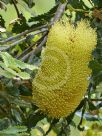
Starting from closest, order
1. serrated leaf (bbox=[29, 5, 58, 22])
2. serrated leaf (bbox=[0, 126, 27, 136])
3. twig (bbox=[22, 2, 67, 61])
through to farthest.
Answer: serrated leaf (bbox=[0, 126, 27, 136]), twig (bbox=[22, 2, 67, 61]), serrated leaf (bbox=[29, 5, 58, 22])

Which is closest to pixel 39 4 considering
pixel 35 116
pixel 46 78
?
pixel 35 116

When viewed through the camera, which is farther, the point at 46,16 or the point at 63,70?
the point at 46,16

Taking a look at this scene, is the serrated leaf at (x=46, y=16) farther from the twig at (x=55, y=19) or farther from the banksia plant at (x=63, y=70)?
the banksia plant at (x=63, y=70)

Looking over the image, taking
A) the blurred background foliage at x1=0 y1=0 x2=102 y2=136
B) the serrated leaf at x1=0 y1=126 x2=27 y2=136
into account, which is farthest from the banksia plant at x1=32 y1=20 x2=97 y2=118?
the serrated leaf at x1=0 y1=126 x2=27 y2=136

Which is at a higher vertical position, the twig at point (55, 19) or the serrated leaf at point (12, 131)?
the twig at point (55, 19)

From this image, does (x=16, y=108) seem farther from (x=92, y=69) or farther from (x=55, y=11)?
(x=55, y=11)

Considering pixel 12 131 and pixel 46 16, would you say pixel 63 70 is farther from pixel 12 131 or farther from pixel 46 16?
pixel 46 16

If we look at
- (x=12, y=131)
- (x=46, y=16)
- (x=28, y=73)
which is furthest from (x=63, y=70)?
(x=46, y=16)

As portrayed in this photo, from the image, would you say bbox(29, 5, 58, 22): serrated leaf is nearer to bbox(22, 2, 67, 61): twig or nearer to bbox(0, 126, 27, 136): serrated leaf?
bbox(22, 2, 67, 61): twig

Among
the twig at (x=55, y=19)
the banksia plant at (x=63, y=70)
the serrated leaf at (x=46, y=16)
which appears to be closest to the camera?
the banksia plant at (x=63, y=70)

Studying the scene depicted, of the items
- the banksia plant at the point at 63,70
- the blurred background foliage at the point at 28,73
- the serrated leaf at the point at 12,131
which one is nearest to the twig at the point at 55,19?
the blurred background foliage at the point at 28,73
